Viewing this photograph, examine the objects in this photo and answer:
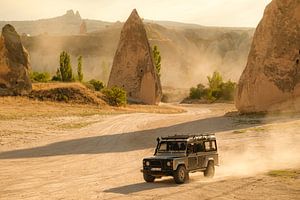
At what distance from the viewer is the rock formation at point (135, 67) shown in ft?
222

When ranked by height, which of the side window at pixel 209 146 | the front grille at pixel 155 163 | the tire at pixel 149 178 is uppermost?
the side window at pixel 209 146

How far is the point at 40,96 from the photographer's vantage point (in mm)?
51562

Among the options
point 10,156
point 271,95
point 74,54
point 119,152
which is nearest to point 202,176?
point 119,152

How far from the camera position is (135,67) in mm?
68250

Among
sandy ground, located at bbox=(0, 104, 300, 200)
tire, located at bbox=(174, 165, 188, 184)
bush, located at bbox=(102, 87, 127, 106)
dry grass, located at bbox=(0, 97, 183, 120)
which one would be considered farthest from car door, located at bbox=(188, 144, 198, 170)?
bush, located at bbox=(102, 87, 127, 106)

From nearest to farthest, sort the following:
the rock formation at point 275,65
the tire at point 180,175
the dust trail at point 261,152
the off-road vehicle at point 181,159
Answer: the tire at point 180,175, the off-road vehicle at point 181,159, the dust trail at point 261,152, the rock formation at point 275,65

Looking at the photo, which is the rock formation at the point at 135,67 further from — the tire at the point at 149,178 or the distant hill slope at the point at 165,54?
the distant hill slope at the point at 165,54

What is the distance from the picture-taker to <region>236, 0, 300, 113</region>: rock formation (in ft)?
120

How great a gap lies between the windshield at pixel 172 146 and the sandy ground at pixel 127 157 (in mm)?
1222

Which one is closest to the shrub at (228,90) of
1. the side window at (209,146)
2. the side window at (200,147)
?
the side window at (209,146)

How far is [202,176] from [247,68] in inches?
893

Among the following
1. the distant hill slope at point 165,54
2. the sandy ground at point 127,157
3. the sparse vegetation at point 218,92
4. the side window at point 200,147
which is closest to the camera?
the sandy ground at point 127,157

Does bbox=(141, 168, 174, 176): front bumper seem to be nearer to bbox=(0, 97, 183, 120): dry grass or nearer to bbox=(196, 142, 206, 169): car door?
bbox=(196, 142, 206, 169): car door

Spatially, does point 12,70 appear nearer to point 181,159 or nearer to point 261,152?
point 261,152
